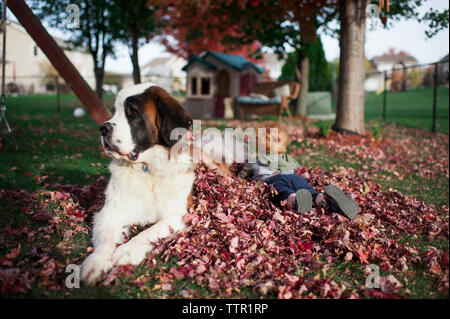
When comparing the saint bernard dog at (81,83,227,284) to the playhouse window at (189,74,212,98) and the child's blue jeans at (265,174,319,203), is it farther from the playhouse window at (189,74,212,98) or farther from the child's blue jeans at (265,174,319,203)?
the playhouse window at (189,74,212,98)

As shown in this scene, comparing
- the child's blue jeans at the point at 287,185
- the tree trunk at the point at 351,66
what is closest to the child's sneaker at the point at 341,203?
the child's blue jeans at the point at 287,185

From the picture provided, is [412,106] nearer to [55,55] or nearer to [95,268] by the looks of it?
[55,55]

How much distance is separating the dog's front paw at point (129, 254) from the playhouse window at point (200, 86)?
1566 cm

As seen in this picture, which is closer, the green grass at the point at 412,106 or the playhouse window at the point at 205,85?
the green grass at the point at 412,106

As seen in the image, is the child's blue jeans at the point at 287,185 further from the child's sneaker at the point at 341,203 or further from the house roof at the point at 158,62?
the house roof at the point at 158,62

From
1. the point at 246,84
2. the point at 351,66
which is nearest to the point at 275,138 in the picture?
the point at 351,66

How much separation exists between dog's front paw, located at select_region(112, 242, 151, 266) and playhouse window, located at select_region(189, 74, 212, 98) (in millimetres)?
15661

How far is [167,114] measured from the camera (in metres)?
3.05

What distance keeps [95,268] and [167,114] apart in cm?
133

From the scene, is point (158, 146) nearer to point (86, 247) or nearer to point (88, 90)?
point (86, 247)

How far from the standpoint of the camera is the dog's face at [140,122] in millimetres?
2859
